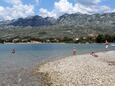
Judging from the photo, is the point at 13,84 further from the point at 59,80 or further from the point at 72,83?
the point at 72,83

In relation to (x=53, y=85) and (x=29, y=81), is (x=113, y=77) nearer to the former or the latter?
(x=53, y=85)

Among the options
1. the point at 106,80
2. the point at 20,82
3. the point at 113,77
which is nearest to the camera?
the point at 106,80

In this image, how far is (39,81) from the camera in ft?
118

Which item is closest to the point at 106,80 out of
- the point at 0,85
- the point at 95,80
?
the point at 95,80

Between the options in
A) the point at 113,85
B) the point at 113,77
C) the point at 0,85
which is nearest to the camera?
the point at 113,85

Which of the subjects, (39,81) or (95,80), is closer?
(95,80)

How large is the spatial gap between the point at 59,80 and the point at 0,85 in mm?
6158

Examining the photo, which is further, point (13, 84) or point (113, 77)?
point (13, 84)

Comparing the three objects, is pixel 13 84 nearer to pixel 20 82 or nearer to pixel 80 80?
pixel 20 82

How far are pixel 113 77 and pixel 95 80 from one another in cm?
245

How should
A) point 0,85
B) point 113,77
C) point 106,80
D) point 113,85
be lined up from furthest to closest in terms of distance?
point 0,85, point 113,77, point 106,80, point 113,85

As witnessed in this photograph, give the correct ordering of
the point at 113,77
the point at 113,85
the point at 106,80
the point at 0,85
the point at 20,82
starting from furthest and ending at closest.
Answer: the point at 20,82, the point at 0,85, the point at 113,77, the point at 106,80, the point at 113,85

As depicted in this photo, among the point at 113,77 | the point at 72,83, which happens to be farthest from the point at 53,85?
the point at 113,77

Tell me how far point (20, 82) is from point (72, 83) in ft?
26.4
